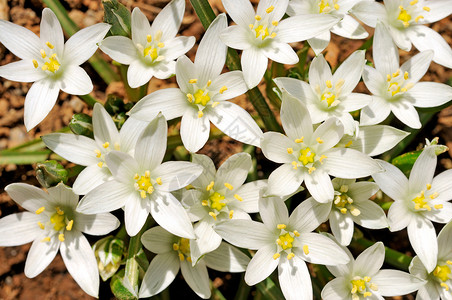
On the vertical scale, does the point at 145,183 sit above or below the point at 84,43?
below

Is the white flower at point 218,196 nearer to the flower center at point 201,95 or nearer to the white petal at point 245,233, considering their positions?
the white petal at point 245,233

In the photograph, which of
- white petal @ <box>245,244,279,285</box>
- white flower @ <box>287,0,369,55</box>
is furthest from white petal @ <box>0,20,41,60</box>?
white petal @ <box>245,244,279,285</box>

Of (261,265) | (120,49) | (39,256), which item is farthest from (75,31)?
(261,265)

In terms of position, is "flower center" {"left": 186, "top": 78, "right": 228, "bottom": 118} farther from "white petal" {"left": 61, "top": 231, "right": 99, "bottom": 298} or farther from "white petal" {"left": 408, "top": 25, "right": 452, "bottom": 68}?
"white petal" {"left": 408, "top": 25, "right": 452, "bottom": 68}

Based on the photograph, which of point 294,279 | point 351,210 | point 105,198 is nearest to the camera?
point 105,198

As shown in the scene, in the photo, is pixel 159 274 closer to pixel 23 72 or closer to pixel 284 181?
pixel 284 181

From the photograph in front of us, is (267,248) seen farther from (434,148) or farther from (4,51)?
(4,51)

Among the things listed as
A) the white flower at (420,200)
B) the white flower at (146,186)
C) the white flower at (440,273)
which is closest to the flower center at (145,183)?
the white flower at (146,186)
